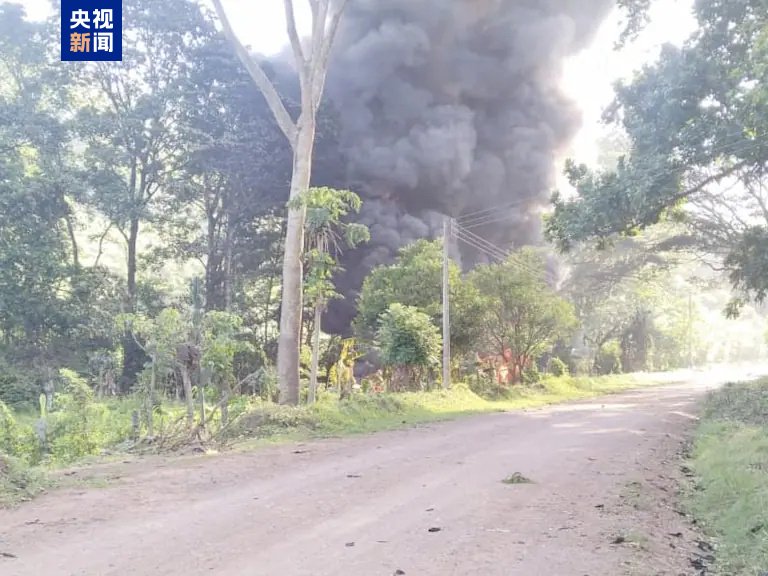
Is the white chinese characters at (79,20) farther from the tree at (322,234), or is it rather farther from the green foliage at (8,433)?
the green foliage at (8,433)

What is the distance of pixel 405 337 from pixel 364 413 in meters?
4.72

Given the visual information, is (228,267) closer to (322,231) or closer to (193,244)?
(193,244)

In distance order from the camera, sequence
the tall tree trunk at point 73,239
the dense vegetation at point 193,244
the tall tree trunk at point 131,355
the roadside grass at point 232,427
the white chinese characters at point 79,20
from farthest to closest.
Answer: the tall tree trunk at point 73,239 < the tall tree trunk at point 131,355 < the dense vegetation at point 193,244 < the white chinese characters at point 79,20 < the roadside grass at point 232,427

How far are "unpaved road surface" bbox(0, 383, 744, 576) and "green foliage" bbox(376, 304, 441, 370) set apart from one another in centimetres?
890

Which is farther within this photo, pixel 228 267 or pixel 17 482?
pixel 228 267

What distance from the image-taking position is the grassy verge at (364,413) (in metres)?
11.5

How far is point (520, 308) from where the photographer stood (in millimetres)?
24609

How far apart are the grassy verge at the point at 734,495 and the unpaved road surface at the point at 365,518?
0.26 metres

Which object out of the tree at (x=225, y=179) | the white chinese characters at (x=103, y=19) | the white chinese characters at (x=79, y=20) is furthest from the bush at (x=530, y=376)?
the white chinese characters at (x=79, y=20)

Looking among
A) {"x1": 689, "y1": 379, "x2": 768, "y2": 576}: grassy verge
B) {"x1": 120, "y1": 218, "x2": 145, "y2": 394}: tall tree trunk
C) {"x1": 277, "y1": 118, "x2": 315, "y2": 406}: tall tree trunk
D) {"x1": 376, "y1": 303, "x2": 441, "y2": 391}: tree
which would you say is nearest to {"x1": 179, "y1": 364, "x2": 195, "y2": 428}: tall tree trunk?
{"x1": 277, "y1": 118, "x2": 315, "y2": 406}: tall tree trunk

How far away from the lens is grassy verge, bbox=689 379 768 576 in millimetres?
4695

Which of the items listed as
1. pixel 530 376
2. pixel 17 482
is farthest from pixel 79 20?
pixel 530 376

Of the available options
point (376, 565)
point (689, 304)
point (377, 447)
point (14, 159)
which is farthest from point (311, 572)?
point (689, 304)

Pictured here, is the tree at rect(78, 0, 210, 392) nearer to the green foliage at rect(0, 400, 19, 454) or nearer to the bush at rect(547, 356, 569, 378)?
the green foliage at rect(0, 400, 19, 454)
